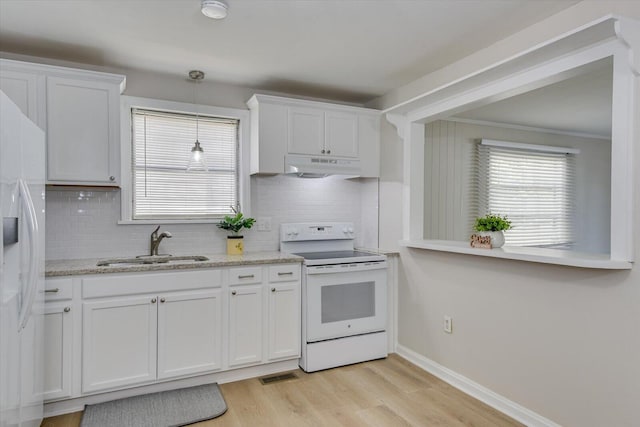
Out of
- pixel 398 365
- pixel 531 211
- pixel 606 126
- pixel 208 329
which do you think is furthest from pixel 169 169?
pixel 606 126

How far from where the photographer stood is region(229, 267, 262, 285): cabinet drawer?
2994 millimetres

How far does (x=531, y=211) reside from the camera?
497cm

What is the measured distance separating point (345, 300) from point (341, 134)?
58.9 inches

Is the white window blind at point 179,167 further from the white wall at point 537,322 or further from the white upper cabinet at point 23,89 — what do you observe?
the white wall at point 537,322

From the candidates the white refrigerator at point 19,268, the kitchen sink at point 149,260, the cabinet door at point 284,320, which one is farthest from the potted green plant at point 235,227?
the white refrigerator at point 19,268

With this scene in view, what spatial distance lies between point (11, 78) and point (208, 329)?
212 centimetres

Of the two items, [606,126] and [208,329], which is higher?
[606,126]

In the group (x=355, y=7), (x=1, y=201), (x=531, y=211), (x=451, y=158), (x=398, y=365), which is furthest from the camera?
(x=531, y=211)

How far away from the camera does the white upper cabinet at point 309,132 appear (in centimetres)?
341

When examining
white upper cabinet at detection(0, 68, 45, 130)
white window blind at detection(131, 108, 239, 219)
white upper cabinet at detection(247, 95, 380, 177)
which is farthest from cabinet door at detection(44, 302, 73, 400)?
white upper cabinet at detection(247, 95, 380, 177)

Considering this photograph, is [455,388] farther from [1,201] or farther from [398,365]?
[1,201]

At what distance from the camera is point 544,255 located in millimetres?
2287

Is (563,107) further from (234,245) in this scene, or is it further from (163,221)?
(163,221)

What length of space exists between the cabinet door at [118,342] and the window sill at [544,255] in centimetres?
213
